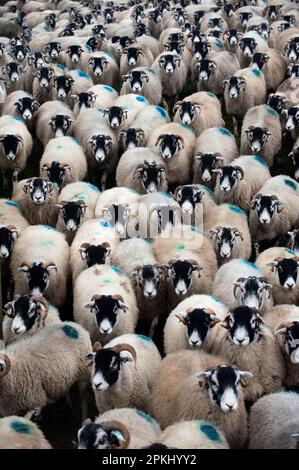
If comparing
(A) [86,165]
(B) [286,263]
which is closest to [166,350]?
(B) [286,263]

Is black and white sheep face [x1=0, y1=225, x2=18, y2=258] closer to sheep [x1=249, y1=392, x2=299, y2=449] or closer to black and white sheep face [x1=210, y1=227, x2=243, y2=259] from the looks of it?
black and white sheep face [x1=210, y1=227, x2=243, y2=259]

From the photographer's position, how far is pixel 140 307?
8547 millimetres

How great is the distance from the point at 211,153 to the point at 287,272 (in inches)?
138

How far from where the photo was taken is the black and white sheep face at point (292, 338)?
6.84 metres

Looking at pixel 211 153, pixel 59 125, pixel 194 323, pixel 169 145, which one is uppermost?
pixel 59 125

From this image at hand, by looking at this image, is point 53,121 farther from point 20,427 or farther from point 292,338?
point 20,427

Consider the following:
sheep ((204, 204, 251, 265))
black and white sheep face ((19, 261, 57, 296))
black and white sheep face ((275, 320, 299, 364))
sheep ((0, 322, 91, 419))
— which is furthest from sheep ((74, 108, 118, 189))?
black and white sheep face ((275, 320, 299, 364))

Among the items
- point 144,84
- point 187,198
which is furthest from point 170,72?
point 187,198

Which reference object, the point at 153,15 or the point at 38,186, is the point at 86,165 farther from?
the point at 153,15

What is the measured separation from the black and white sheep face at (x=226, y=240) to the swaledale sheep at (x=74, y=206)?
6.42 ft

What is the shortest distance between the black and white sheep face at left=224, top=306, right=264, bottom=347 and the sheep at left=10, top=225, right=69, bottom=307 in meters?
2.56

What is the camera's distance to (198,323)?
23.1 feet
